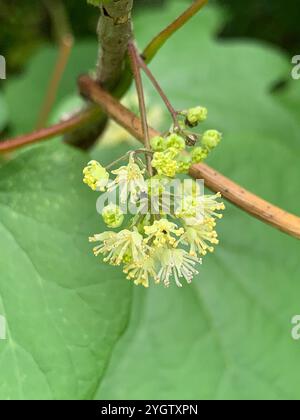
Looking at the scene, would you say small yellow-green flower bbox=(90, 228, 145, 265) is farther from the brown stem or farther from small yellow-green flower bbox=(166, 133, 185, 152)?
the brown stem

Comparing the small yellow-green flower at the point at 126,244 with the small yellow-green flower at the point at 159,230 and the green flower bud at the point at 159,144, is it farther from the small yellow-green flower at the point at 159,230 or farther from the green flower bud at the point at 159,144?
the green flower bud at the point at 159,144

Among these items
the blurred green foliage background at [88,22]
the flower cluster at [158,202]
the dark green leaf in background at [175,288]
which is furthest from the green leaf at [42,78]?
the flower cluster at [158,202]

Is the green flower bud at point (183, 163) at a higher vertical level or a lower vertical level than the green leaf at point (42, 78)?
higher

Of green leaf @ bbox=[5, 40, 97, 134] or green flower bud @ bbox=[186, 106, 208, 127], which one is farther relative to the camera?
green leaf @ bbox=[5, 40, 97, 134]

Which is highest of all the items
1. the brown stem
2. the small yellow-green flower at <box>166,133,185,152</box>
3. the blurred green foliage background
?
the brown stem

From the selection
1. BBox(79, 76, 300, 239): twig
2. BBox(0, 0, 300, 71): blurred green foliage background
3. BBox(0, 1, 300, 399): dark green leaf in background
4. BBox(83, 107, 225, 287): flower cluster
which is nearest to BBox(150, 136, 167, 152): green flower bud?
BBox(83, 107, 225, 287): flower cluster

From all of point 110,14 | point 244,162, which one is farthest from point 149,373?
point 110,14

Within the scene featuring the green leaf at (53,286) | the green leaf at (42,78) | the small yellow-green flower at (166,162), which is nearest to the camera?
the small yellow-green flower at (166,162)
